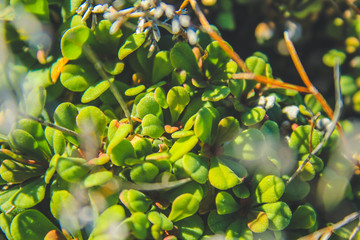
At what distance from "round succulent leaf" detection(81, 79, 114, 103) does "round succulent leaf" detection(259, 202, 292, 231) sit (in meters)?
0.79

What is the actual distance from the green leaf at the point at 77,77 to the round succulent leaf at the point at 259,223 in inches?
33.3

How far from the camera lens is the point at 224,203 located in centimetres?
125

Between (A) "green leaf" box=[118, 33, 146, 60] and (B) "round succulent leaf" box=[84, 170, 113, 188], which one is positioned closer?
(B) "round succulent leaf" box=[84, 170, 113, 188]

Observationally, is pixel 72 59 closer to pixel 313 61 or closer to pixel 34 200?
pixel 34 200

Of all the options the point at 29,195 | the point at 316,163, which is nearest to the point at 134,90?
the point at 29,195

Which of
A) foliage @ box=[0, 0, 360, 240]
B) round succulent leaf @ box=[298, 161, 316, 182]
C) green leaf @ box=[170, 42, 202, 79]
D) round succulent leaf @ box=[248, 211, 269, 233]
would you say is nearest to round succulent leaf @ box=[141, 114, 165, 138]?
foliage @ box=[0, 0, 360, 240]

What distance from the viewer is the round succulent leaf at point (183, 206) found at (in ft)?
3.80

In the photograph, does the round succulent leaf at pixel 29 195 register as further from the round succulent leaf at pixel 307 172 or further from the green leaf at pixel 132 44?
the round succulent leaf at pixel 307 172

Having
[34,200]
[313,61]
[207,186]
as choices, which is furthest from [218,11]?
[34,200]

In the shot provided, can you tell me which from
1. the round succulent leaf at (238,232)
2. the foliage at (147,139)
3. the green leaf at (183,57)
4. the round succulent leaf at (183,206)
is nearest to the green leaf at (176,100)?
the foliage at (147,139)

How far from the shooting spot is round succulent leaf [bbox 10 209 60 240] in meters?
1.25

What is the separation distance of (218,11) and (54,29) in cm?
81

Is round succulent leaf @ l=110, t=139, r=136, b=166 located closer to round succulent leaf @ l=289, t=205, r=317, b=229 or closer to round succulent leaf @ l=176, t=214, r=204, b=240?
round succulent leaf @ l=176, t=214, r=204, b=240

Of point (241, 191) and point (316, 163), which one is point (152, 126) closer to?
point (241, 191)
